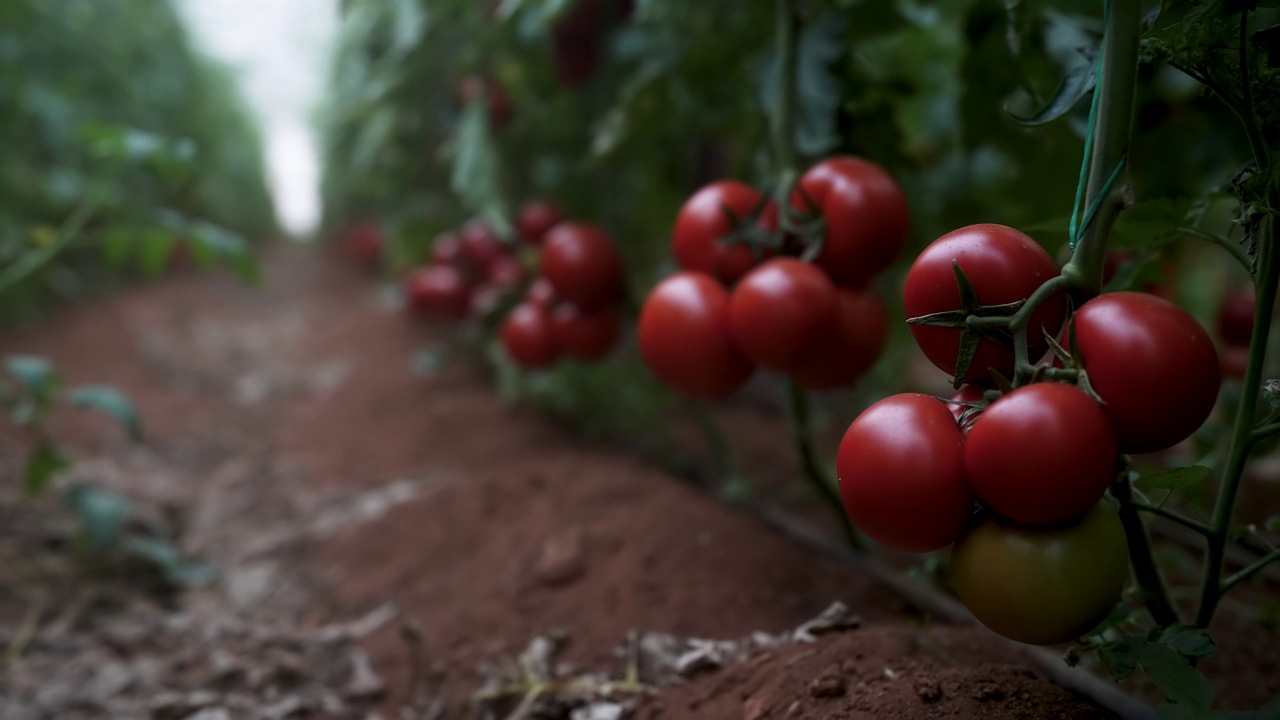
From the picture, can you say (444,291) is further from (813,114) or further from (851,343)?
(851,343)

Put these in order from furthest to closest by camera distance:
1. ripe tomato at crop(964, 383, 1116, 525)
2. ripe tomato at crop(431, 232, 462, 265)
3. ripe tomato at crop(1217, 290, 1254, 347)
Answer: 1. ripe tomato at crop(431, 232, 462, 265)
2. ripe tomato at crop(1217, 290, 1254, 347)
3. ripe tomato at crop(964, 383, 1116, 525)

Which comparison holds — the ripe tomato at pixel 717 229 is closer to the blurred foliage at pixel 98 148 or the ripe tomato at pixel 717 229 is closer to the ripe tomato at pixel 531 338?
the ripe tomato at pixel 531 338

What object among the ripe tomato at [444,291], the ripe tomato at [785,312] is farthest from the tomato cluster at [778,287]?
the ripe tomato at [444,291]

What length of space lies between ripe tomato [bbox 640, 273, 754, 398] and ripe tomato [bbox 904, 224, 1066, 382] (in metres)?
0.29

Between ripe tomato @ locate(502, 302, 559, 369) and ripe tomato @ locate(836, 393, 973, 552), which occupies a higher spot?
ripe tomato @ locate(502, 302, 559, 369)

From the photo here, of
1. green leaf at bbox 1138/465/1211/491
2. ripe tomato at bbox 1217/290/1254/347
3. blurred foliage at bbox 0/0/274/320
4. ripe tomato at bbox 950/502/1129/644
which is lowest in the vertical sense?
ripe tomato at bbox 950/502/1129/644

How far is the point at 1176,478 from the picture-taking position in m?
0.48

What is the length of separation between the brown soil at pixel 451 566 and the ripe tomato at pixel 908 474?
14 cm

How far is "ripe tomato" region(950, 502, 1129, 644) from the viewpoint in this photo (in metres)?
0.45

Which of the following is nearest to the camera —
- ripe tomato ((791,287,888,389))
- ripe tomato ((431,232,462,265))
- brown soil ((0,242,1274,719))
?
brown soil ((0,242,1274,719))

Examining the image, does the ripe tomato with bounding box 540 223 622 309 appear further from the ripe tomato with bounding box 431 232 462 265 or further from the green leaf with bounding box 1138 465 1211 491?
the green leaf with bounding box 1138 465 1211 491

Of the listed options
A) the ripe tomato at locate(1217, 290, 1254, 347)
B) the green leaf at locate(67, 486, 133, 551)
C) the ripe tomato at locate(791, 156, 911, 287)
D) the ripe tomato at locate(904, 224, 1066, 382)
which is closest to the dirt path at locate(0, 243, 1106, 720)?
the green leaf at locate(67, 486, 133, 551)

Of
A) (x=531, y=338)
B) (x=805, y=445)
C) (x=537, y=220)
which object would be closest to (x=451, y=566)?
(x=531, y=338)

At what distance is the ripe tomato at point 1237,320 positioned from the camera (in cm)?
123
